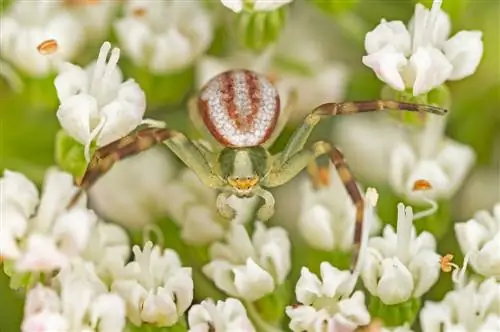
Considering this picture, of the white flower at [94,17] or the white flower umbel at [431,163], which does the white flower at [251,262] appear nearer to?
the white flower umbel at [431,163]

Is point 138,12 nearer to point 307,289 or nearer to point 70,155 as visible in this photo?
point 70,155

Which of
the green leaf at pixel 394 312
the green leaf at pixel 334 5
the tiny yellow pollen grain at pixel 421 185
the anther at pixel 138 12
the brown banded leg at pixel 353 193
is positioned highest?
the green leaf at pixel 334 5

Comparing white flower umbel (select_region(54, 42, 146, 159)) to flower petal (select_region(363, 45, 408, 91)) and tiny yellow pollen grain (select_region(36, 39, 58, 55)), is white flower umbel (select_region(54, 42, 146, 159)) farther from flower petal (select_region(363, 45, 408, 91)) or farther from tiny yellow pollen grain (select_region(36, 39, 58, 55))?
flower petal (select_region(363, 45, 408, 91))

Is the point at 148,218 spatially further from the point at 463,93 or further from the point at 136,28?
the point at 463,93

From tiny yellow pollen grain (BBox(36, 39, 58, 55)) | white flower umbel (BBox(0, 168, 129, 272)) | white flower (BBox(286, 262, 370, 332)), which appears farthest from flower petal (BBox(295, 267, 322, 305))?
tiny yellow pollen grain (BBox(36, 39, 58, 55))

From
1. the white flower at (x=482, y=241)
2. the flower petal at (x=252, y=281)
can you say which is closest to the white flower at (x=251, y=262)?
the flower petal at (x=252, y=281)

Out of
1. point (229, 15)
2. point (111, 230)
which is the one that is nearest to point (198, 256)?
point (111, 230)
